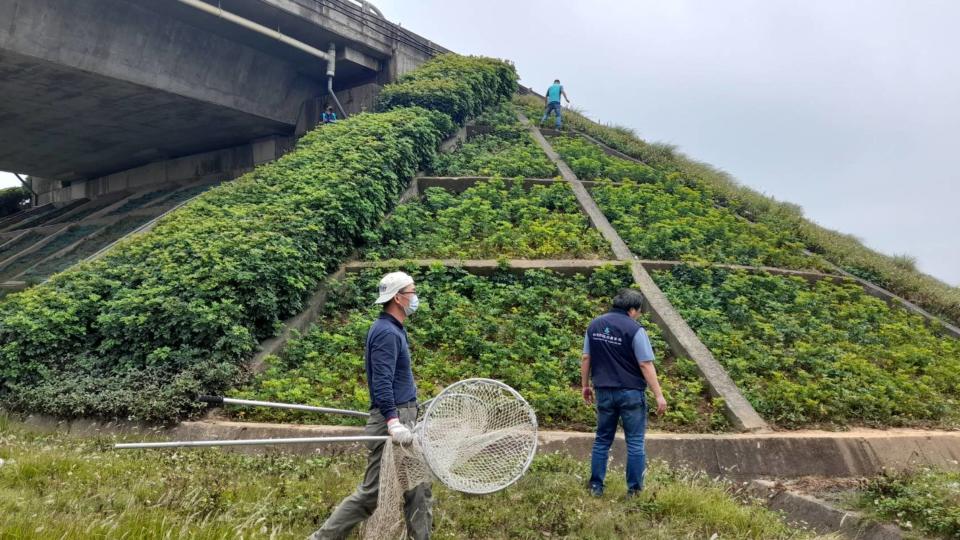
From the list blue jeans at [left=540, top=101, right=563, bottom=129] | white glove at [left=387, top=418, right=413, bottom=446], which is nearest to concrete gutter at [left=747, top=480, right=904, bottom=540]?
white glove at [left=387, top=418, right=413, bottom=446]

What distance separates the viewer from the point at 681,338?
9.09 meters

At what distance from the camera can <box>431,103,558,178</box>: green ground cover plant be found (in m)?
15.4

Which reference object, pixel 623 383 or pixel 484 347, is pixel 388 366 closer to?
pixel 623 383

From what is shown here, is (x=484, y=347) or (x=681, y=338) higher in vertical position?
(x=681, y=338)

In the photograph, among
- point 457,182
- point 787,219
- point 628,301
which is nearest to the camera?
point 628,301

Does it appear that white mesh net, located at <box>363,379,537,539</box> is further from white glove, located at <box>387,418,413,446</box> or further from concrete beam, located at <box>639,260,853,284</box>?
concrete beam, located at <box>639,260,853,284</box>

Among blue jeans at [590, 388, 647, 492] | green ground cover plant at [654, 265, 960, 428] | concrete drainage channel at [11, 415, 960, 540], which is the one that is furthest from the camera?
green ground cover plant at [654, 265, 960, 428]

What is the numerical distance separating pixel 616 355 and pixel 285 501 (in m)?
2.92

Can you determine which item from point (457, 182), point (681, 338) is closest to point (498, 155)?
point (457, 182)

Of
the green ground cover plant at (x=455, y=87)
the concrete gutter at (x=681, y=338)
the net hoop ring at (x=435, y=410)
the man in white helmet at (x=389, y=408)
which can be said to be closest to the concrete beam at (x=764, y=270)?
the concrete gutter at (x=681, y=338)

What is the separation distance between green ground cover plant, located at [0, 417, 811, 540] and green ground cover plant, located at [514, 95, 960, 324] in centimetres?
945

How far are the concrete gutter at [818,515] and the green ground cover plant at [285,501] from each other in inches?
12.7

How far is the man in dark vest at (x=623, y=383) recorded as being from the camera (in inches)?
218

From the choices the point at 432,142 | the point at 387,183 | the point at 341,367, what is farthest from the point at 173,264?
the point at 432,142
